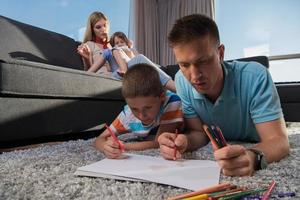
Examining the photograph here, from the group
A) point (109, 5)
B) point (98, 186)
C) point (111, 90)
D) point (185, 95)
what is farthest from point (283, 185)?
point (109, 5)

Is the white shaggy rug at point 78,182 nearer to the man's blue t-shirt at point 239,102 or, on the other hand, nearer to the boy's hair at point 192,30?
the man's blue t-shirt at point 239,102

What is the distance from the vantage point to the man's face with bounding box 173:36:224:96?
708mm

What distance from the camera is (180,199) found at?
0.42 meters

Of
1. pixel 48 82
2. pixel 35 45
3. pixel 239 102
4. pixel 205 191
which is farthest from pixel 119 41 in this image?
pixel 205 191

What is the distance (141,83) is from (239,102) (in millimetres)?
293

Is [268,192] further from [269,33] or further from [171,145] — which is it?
[269,33]

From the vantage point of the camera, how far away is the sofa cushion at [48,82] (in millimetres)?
1009

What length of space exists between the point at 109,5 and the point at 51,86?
199cm

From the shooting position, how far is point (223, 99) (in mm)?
856

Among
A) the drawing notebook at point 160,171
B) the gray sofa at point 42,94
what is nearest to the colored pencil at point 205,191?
the drawing notebook at point 160,171

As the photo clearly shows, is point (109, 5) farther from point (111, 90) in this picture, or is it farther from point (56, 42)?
point (111, 90)

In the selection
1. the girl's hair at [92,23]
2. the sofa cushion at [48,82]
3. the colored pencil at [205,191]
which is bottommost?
the colored pencil at [205,191]

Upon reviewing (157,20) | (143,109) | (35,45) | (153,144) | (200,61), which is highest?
(157,20)

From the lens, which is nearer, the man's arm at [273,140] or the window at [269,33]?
the man's arm at [273,140]
